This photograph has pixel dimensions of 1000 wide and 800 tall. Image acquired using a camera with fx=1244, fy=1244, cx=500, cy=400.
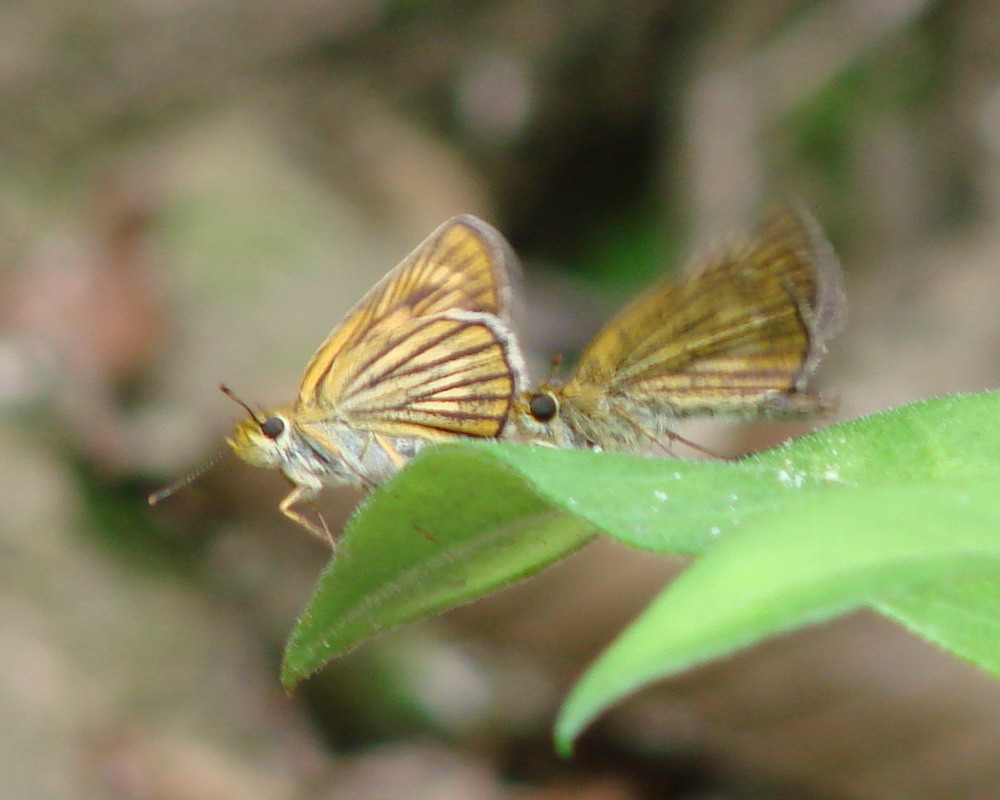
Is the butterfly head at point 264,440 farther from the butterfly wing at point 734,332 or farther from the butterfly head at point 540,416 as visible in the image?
the butterfly wing at point 734,332

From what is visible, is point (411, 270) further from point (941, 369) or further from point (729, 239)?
point (941, 369)

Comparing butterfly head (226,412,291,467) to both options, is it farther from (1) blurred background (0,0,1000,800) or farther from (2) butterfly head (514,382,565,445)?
(1) blurred background (0,0,1000,800)

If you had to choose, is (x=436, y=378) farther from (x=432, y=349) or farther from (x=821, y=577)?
(x=821, y=577)

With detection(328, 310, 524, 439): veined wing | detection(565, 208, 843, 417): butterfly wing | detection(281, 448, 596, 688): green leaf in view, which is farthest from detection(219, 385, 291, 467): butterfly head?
detection(281, 448, 596, 688): green leaf

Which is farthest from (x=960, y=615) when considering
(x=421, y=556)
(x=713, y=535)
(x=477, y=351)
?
(x=477, y=351)

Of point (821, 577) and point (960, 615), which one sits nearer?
point (821, 577)
